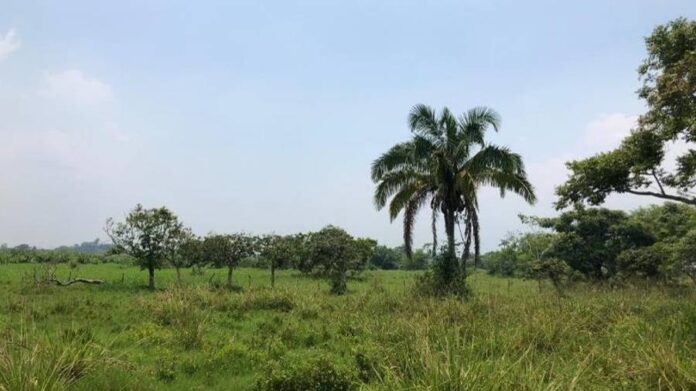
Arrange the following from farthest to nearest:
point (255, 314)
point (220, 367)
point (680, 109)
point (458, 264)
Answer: point (458, 264), point (255, 314), point (680, 109), point (220, 367)

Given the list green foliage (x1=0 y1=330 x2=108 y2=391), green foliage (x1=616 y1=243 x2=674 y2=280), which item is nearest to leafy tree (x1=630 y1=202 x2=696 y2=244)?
green foliage (x1=616 y1=243 x2=674 y2=280)

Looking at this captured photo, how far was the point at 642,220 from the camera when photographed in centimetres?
3375

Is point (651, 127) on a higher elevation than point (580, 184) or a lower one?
higher

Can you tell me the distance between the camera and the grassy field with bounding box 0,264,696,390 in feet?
18.7

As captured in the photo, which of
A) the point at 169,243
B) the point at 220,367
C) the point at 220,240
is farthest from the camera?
the point at 220,240

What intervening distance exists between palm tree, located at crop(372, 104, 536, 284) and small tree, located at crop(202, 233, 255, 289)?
11.3 metres

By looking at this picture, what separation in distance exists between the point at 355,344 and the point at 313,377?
3157 mm

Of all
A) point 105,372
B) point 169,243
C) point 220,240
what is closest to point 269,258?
point 220,240

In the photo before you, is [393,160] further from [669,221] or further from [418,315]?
[669,221]

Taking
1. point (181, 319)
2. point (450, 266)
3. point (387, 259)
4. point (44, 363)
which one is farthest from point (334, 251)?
point (387, 259)

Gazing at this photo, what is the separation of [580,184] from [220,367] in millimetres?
10877

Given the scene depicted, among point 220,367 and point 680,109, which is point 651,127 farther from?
point 220,367

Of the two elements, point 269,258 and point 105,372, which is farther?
point 269,258

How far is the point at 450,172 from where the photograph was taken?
58.7ft
